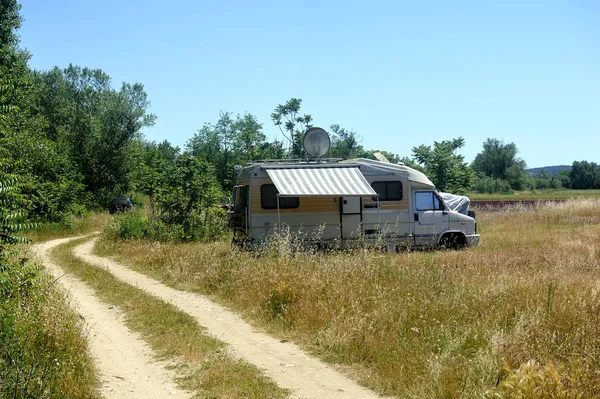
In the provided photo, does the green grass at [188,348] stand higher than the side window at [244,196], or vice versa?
the side window at [244,196]

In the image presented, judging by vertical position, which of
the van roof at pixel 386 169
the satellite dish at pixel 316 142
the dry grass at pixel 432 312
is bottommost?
the dry grass at pixel 432 312

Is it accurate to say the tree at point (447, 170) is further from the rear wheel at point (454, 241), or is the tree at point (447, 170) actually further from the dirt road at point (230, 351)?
the dirt road at point (230, 351)

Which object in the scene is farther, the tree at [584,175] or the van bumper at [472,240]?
the tree at [584,175]

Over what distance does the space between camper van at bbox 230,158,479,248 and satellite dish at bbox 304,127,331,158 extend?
1.17ft

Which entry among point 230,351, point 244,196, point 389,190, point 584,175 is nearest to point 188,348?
point 230,351

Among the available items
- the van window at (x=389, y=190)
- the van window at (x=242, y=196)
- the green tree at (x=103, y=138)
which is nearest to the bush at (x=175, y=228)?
the van window at (x=242, y=196)

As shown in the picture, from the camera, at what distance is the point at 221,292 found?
39.0 ft

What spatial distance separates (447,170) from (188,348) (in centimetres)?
2575

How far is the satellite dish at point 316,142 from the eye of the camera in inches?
695

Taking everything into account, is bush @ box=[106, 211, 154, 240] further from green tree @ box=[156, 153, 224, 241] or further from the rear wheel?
the rear wheel

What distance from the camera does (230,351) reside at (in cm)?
806

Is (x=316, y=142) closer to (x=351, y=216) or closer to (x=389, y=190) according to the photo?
(x=351, y=216)

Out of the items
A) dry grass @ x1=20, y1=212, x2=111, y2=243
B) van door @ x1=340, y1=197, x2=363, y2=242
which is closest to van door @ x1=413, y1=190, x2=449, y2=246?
van door @ x1=340, y1=197, x2=363, y2=242

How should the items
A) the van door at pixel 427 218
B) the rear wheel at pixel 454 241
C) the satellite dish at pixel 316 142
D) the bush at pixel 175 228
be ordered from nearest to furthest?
1. the satellite dish at pixel 316 142
2. the van door at pixel 427 218
3. the rear wheel at pixel 454 241
4. the bush at pixel 175 228
